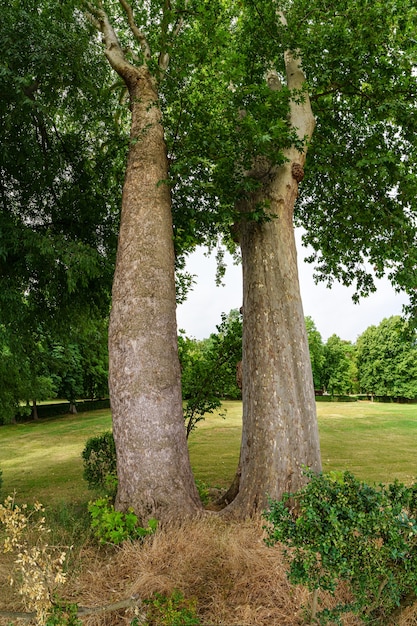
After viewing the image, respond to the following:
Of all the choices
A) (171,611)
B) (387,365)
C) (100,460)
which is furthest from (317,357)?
(171,611)

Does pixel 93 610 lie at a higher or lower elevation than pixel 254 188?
lower

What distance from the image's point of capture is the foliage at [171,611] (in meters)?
3.05

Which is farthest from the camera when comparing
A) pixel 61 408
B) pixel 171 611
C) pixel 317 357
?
pixel 317 357

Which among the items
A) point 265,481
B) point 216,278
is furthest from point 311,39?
point 265,481

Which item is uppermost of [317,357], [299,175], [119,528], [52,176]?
[52,176]

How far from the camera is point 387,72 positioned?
682cm

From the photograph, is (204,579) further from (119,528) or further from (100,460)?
(100,460)

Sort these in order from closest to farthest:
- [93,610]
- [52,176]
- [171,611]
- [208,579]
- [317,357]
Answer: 1. [171,611]
2. [93,610]
3. [208,579]
4. [52,176]
5. [317,357]

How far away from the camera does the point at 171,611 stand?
3078mm

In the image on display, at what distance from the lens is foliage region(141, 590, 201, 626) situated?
3051 millimetres

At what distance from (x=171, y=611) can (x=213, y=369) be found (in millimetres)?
5601

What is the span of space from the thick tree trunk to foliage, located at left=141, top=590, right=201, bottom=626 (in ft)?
4.36

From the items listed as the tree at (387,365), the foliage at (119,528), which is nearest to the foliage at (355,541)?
the foliage at (119,528)

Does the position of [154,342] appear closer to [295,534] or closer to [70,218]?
[295,534]
